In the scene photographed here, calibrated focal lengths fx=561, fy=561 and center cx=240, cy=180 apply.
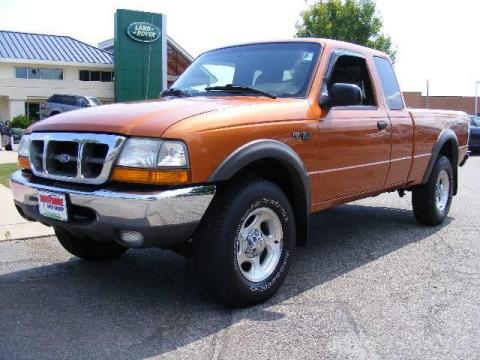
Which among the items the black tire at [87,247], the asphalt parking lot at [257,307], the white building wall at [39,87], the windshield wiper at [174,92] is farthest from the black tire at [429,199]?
the white building wall at [39,87]

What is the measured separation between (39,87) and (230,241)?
44261 mm

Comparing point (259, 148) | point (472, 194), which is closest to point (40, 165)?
point (259, 148)

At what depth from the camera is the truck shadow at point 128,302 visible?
3266 mm

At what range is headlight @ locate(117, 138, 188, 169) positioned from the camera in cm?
331

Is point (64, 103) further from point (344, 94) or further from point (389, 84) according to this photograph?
point (344, 94)

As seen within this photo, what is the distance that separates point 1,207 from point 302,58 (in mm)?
4511

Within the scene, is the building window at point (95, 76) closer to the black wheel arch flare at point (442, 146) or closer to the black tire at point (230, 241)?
the black wheel arch flare at point (442, 146)

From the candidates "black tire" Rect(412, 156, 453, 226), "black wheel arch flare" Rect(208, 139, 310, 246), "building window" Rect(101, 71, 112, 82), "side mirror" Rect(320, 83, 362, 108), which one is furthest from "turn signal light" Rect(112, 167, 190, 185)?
"building window" Rect(101, 71, 112, 82)

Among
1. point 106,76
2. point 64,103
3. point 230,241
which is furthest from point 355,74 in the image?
point 106,76

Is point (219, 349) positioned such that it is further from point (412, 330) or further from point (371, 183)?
point (371, 183)

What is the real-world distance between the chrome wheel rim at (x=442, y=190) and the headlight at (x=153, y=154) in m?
4.25

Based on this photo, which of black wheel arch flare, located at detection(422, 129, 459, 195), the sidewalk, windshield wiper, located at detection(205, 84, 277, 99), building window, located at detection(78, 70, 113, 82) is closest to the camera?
windshield wiper, located at detection(205, 84, 277, 99)

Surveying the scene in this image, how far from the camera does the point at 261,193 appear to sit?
3.79 meters

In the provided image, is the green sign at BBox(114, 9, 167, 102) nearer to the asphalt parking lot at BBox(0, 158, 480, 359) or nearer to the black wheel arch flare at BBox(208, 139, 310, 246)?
the asphalt parking lot at BBox(0, 158, 480, 359)
